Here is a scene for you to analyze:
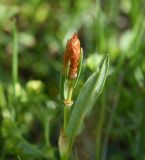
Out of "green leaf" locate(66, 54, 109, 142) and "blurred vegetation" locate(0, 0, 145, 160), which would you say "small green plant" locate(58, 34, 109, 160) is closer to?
"green leaf" locate(66, 54, 109, 142)

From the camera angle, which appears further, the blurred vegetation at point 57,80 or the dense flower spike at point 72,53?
the blurred vegetation at point 57,80

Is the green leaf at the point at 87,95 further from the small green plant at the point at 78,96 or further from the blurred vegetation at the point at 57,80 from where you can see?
the blurred vegetation at the point at 57,80

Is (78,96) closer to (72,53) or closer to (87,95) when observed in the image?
(87,95)

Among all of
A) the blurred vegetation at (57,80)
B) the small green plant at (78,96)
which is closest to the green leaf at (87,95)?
the small green plant at (78,96)

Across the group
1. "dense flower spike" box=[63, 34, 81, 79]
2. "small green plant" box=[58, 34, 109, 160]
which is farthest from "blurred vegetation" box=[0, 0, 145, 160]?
"dense flower spike" box=[63, 34, 81, 79]

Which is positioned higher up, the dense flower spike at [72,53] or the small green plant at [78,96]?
the dense flower spike at [72,53]

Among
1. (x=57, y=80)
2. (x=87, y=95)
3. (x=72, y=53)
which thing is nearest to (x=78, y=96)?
(x=87, y=95)

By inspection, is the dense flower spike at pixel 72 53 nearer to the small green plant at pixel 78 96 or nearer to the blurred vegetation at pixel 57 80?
the small green plant at pixel 78 96

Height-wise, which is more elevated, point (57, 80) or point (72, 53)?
point (72, 53)
